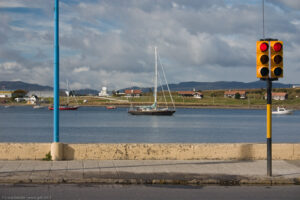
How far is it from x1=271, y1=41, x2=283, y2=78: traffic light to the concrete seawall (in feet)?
12.7

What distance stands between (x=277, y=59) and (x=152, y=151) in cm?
530

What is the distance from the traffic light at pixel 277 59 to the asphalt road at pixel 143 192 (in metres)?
3.12

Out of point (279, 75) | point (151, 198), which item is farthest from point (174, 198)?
point (279, 75)

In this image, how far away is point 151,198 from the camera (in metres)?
10.7

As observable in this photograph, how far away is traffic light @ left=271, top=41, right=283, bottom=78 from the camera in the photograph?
13.3m

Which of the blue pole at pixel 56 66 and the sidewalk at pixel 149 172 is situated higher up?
the blue pole at pixel 56 66

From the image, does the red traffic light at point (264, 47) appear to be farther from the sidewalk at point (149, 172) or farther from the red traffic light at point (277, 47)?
the sidewalk at point (149, 172)

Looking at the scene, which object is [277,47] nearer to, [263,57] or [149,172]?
[263,57]

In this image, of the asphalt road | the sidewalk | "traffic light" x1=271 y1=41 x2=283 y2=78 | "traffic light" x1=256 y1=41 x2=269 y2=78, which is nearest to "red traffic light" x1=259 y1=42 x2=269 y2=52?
A: "traffic light" x1=256 y1=41 x2=269 y2=78

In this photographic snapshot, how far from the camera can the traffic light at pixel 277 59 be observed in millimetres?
13266

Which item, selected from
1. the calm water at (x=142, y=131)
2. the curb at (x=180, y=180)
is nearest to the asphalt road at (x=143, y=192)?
the curb at (x=180, y=180)

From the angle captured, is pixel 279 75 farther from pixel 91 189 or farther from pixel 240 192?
pixel 91 189

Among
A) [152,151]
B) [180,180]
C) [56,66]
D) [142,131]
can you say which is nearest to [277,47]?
[180,180]

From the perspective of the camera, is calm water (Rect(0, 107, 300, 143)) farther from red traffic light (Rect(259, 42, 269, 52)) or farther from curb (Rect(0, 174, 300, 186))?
red traffic light (Rect(259, 42, 269, 52))
